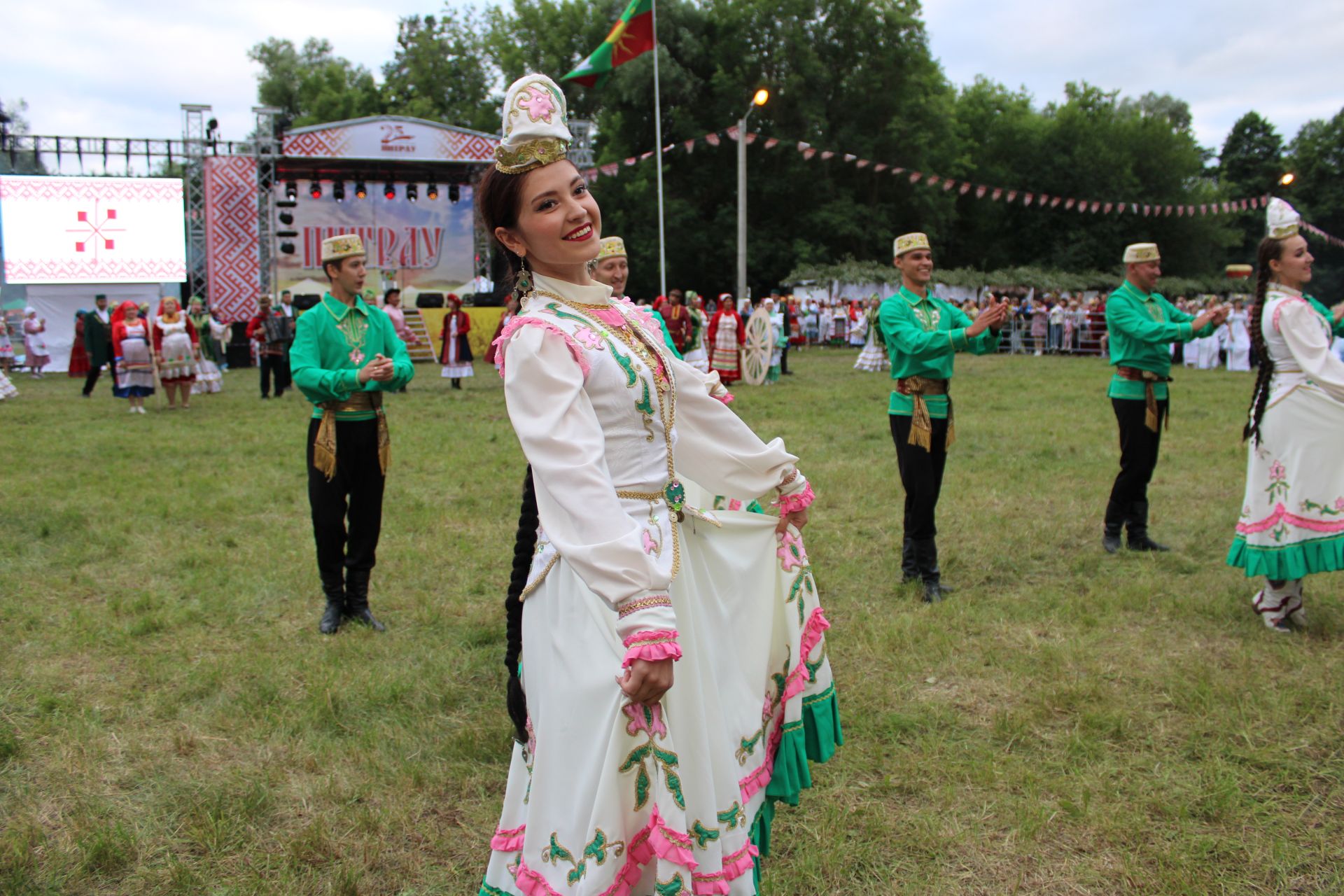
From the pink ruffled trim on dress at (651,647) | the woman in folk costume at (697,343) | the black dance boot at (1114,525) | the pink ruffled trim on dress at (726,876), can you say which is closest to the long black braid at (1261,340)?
the black dance boot at (1114,525)

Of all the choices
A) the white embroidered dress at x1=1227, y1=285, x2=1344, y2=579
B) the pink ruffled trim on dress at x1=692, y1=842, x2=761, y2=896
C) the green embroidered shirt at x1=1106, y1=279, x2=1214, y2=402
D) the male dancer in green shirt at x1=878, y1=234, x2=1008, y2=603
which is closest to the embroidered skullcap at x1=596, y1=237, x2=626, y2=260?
the male dancer in green shirt at x1=878, y1=234, x2=1008, y2=603

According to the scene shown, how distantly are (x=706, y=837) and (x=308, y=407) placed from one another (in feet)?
46.6

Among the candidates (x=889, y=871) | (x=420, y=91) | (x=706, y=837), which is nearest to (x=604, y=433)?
(x=706, y=837)

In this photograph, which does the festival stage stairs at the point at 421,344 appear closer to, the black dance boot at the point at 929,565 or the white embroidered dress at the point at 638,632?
the black dance boot at the point at 929,565

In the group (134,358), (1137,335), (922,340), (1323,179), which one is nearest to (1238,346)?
(1137,335)

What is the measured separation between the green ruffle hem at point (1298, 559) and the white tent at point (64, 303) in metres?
25.7

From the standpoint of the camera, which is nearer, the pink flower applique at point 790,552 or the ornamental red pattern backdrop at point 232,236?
the pink flower applique at point 790,552

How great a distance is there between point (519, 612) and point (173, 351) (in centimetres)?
1443

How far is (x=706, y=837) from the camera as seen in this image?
203 centimetres

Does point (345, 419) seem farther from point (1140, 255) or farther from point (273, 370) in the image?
point (273, 370)

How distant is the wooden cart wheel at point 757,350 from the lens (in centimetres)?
1791

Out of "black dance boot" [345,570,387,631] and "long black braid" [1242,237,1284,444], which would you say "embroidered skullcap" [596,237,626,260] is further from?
"long black braid" [1242,237,1284,444]

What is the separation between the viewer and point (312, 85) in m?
54.3

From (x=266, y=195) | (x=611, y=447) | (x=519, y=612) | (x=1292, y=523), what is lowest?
(x=1292, y=523)
